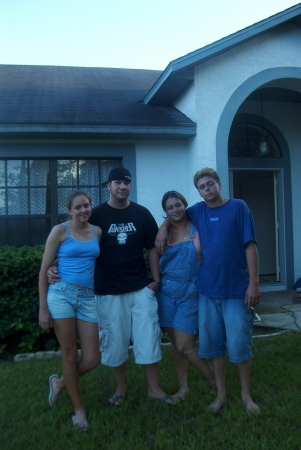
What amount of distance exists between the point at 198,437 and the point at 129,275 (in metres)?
1.29

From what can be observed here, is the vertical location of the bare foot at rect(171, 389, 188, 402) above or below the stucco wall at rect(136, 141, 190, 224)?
below

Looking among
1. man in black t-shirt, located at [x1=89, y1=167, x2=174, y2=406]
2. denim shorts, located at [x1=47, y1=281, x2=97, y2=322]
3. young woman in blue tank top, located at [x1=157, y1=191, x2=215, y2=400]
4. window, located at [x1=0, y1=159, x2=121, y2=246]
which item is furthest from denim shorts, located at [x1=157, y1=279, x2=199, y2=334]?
window, located at [x1=0, y1=159, x2=121, y2=246]

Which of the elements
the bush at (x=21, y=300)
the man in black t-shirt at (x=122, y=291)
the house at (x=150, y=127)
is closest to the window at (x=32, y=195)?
the house at (x=150, y=127)

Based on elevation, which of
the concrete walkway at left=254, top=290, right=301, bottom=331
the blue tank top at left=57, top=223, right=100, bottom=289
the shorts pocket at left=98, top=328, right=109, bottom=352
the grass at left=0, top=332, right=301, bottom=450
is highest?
the blue tank top at left=57, top=223, right=100, bottom=289

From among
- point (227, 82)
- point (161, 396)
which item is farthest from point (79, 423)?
point (227, 82)

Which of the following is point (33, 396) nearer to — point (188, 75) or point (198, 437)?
point (198, 437)

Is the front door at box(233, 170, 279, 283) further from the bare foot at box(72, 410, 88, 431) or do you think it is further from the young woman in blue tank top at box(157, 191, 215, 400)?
the bare foot at box(72, 410, 88, 431)

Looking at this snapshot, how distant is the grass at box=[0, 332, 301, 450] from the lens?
2.79m

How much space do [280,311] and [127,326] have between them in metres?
3.82

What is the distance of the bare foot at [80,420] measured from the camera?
300 centimetres

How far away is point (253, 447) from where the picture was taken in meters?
2.67

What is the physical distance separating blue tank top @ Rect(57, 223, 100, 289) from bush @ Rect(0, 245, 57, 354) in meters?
1.81

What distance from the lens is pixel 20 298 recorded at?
15.7 feet

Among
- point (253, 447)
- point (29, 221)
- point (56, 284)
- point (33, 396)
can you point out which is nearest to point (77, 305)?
point (56, 284)
